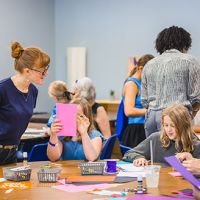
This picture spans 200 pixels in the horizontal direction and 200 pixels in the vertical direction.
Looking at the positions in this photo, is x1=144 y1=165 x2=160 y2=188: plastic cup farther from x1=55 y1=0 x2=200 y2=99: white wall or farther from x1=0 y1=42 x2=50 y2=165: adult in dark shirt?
x1=55 y1=0 x2=200 y2=99: white wall

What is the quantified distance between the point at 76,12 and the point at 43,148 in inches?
202

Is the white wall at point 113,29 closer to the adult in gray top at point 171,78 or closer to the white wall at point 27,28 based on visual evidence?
the white wall at point 27,28

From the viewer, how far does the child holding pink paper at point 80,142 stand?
11.2 ft

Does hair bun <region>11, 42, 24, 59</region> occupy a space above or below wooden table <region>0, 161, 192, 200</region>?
above

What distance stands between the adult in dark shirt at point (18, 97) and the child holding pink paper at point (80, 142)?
0.78 feet

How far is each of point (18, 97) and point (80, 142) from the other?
71 centimetres

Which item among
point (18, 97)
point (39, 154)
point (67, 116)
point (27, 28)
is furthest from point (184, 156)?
point (27, 28)

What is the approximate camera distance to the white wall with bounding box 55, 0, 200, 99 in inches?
295

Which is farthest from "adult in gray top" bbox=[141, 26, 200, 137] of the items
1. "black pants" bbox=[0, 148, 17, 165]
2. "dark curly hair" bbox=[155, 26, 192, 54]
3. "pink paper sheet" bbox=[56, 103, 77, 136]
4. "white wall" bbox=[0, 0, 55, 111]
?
"white wall" bbox=[0, 0, 55, 111]

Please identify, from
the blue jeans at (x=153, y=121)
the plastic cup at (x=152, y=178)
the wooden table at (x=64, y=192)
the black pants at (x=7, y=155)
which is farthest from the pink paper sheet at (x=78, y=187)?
the blue jeans at (x=153, y=121)

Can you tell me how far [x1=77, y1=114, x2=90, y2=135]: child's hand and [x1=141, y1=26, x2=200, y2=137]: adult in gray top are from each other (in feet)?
2.38

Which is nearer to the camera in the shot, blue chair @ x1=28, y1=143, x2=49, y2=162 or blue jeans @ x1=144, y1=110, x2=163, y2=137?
blue chair @ x1=28, y1=143, x2=49, y2=162

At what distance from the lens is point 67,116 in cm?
315

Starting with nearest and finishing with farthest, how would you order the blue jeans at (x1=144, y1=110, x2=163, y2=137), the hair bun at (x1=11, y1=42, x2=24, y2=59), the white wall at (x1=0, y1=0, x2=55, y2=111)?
the hair bun at (x1=11, y1=42, x2=24, y2=59) < the blue jeans at (x1=144, y1=110, x2=163, y2=137) < the white wall at (x1=0, y1=0, x2=55, y2=111)
